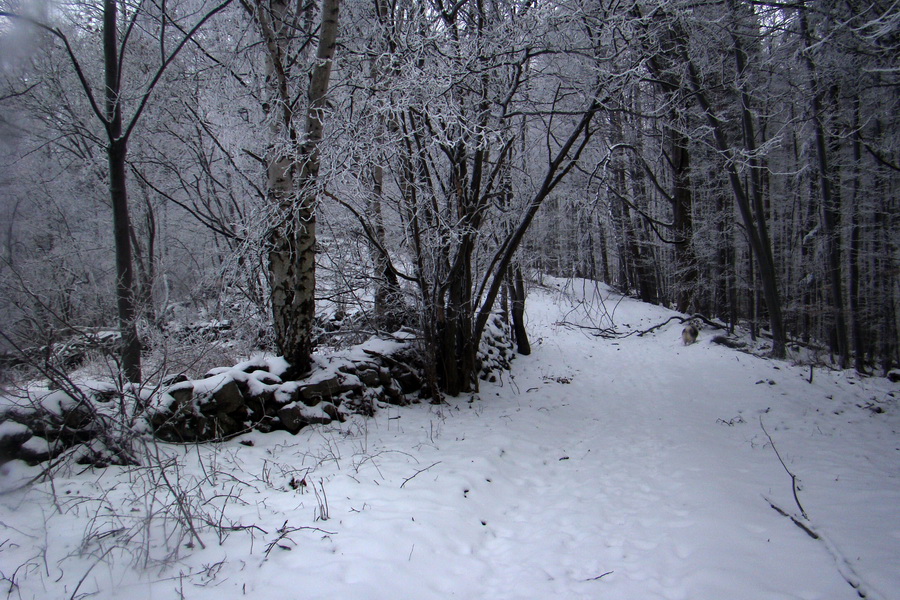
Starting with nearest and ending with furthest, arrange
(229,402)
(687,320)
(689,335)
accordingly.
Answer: (229,402), (689,335), (687,320)

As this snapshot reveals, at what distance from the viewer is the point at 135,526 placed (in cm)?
242

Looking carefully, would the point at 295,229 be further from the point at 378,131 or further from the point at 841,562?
the point at 841,562

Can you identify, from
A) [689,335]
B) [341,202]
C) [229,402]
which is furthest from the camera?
[689,335]

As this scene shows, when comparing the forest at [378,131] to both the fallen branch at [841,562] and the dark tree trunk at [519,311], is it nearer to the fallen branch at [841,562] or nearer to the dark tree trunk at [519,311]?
the dark tree trunk at [519,311]

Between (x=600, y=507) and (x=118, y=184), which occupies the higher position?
(x=118, y=184)

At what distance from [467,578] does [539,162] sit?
717 cm

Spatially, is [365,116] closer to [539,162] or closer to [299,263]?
[299,263]

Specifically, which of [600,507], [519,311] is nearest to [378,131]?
[600,507]

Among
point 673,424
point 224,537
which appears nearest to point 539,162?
point 673,424

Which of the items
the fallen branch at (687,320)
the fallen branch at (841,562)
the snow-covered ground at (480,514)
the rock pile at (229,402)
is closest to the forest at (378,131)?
the rock pile at (229,402)

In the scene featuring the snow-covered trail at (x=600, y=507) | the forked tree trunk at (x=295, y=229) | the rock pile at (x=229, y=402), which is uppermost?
the forked tree trunk at (x=295, y=229)

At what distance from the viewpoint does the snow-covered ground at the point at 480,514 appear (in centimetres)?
225

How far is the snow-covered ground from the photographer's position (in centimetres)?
225

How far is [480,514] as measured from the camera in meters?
3.42
